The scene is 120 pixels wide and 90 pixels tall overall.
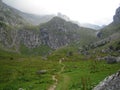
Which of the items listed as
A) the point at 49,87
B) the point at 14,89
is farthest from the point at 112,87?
the point at 14,89

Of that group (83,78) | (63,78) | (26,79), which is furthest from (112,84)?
(26,79)

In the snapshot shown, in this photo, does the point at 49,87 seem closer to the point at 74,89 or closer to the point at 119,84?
the point at 74,89

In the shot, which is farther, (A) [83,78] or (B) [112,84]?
(A) [83,78]

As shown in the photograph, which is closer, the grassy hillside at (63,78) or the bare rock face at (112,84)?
the bare rock face at (112,84)

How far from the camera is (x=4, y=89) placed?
70.8 meters

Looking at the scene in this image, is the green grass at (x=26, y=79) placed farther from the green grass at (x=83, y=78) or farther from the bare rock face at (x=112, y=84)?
the bare rock face at (x=112, y=84)

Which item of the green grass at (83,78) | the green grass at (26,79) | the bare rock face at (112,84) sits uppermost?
the bare rock face at (112,84)

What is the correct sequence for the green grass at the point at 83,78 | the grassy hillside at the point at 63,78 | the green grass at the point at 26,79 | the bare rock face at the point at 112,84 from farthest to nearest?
the green grass at the point at 26,79
the grassy hillside at the point at 63,78
the green grass at the point at 83,78
the bare rock face at the point at 112,84

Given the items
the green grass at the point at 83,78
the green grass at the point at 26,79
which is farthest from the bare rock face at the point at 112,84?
the green grass at the point at 26,79

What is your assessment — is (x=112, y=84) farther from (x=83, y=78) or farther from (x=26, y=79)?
(x=26, y=79)

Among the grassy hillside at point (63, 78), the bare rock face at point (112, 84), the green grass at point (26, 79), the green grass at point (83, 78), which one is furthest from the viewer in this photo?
the green grass at point (26, 79)

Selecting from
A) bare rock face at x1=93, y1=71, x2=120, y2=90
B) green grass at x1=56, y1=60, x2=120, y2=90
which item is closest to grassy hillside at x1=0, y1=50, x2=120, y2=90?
green grass at x1=56, y1=60, x2=120, y2=90

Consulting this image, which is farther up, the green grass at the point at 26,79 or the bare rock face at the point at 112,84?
the bare rock face at the point at 112,84

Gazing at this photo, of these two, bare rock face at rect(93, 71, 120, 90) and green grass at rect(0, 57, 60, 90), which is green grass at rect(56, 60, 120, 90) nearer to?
green grass at rect(0, 57, 60, 90)
